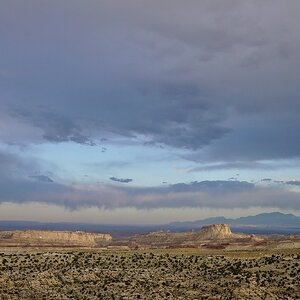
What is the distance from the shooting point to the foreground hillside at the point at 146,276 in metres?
54.5

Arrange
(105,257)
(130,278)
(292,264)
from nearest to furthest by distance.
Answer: (130,278) < (292,264) < (105,257)

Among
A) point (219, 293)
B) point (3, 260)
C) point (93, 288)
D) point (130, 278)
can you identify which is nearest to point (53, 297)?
point (93, 288)

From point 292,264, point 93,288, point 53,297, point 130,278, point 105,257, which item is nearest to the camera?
point 53,297

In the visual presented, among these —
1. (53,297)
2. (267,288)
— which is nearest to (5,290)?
(53,297)

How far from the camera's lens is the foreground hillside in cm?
5453

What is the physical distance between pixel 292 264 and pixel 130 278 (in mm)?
21395

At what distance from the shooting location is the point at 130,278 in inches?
2450

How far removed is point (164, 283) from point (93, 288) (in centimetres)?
809

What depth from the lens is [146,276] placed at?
2493 inches

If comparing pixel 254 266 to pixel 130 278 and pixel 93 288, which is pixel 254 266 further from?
pixel 93 288

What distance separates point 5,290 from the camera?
55781 millimetres

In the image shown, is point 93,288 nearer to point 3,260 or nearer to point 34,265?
point 34,265

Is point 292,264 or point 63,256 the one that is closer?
point 292,264

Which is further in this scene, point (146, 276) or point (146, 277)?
point (146, 276)
